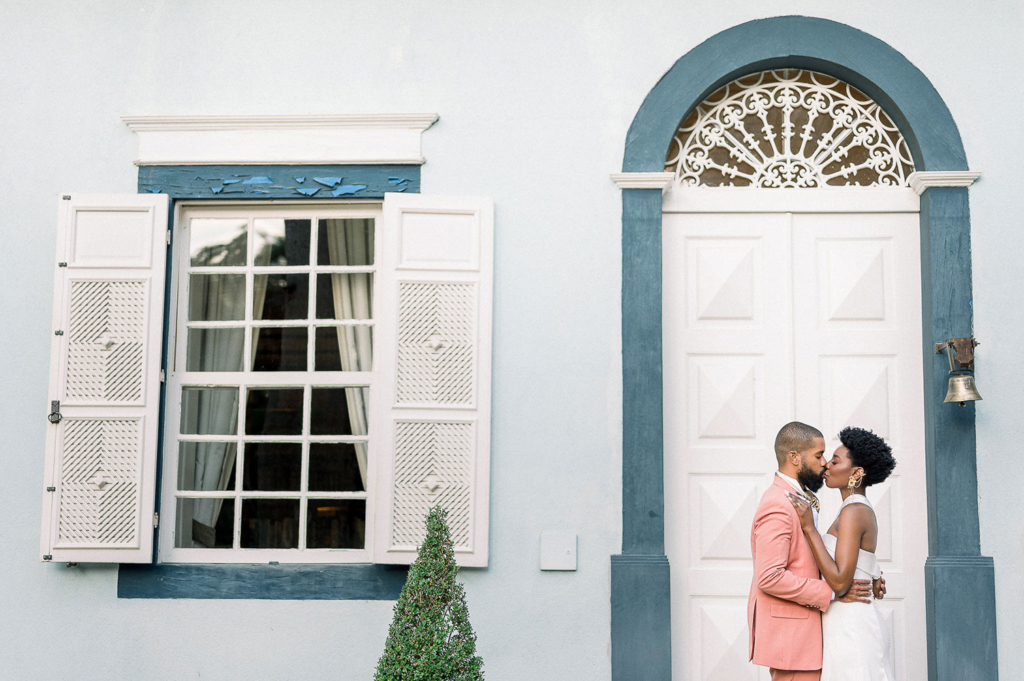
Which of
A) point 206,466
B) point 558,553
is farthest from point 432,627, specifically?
point 206,466

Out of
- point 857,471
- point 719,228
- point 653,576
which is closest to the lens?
point 857,471

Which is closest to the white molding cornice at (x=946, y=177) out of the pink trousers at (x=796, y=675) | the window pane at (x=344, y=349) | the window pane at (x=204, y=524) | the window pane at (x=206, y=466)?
the pink trousers at (x=796, y=675)

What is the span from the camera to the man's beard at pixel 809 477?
3426 mm

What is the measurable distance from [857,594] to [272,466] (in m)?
2.93

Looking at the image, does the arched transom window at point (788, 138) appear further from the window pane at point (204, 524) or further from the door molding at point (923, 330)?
the window pane at point (204, 524)

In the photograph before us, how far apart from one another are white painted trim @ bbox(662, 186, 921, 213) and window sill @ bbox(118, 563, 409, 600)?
2375mm

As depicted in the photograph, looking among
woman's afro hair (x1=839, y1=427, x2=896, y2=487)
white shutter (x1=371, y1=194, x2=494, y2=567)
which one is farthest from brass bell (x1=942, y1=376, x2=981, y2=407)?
white shutter (x1=371, y1=194, x2=494, y2=567)

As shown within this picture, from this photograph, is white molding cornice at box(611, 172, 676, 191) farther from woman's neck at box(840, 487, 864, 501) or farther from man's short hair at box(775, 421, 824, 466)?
woman's neck at box(840, 487, 864, 501)

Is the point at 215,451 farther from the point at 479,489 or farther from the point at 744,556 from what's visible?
the point at 744,556

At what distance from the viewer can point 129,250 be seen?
15.7ft

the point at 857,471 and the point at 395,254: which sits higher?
the point at 395,254

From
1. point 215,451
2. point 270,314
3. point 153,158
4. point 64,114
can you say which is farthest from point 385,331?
point 64,114

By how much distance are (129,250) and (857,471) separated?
3605 mm

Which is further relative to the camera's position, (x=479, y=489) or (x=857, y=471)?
(x=479, y=489)
